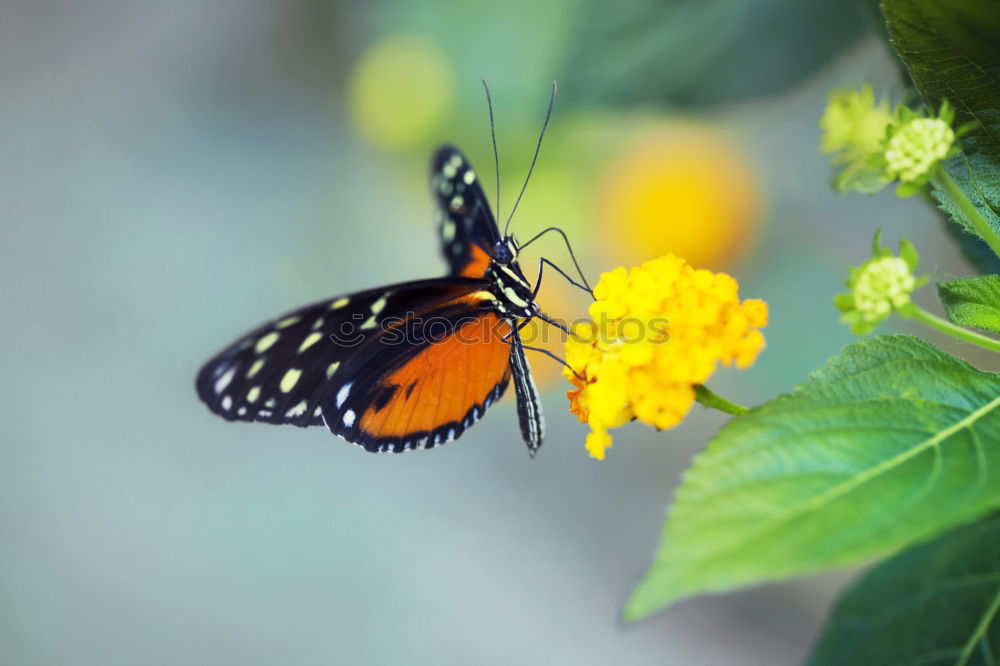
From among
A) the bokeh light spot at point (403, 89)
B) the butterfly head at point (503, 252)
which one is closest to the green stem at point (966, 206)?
the butterfly head at point (503, 252)

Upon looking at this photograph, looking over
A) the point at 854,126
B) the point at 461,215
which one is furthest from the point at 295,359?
the point at 854,126

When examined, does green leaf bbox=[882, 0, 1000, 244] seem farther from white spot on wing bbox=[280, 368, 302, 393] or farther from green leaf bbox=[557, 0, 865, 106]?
white spot on wing bbox=[280, 368, 302, 393]

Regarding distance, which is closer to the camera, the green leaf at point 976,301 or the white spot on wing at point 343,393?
the green leaf at point 976,301

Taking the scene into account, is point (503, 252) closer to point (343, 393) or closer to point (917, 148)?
point (343, 393)

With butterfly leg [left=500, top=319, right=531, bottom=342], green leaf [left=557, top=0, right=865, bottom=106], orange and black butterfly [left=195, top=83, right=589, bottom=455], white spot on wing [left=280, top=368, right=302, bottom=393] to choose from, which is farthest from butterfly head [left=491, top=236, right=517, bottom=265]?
white spot on wing [left=280, top=368, right=302, bottom=393]

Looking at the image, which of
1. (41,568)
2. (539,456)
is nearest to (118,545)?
(41,568)

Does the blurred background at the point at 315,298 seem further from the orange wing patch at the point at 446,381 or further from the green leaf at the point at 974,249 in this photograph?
the green leaf at the point at 974,249

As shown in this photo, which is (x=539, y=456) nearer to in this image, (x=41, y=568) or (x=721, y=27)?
(x=41, y=568)
